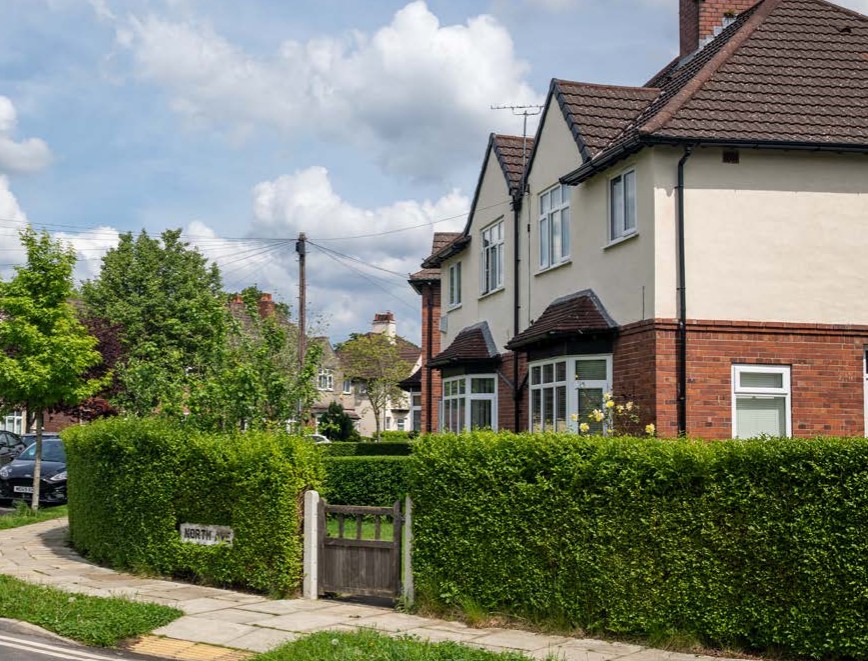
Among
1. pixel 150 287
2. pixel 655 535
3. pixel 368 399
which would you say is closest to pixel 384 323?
pixel 368 399

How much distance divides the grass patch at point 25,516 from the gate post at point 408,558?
36.1 ft

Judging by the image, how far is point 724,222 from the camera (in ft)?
51.2

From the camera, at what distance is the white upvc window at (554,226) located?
19.0 m

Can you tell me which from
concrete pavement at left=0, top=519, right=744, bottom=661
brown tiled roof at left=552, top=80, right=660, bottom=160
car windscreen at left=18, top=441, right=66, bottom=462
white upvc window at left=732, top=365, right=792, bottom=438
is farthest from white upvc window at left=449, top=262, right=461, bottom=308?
concrete pavement at left=0, top=519, right=744, bottom=661

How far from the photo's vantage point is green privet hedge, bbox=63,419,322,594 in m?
11.6

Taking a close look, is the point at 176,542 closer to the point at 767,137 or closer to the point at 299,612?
the point at 299,612

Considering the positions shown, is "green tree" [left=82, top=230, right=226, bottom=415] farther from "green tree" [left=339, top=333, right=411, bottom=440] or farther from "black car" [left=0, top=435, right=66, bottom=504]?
"green tree" [left=339, top=333, right=411, bottom=440]

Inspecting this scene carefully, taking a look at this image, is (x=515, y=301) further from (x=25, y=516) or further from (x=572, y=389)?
(x=25, y=516)

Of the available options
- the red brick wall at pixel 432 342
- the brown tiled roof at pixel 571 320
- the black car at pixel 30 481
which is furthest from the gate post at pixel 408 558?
the red brick wall at pixel 432 342

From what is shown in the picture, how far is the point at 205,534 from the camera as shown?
12.2 m

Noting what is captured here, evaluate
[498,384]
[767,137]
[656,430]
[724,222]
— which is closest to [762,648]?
Answer: [656,430]

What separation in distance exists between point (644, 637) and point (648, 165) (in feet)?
27.6

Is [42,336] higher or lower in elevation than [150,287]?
lower

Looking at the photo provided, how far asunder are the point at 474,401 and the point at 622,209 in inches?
303
